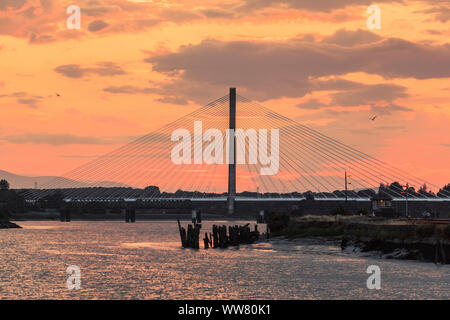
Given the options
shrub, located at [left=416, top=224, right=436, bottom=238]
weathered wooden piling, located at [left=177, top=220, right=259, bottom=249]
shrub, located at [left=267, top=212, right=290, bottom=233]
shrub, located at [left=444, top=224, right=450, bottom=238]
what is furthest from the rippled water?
shrub, located at [left=267, top=212, right=290, bottom=233]

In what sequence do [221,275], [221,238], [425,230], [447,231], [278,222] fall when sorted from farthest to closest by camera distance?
[278,222]
[221,238]
[425,230]
[221,275]
[447,231]

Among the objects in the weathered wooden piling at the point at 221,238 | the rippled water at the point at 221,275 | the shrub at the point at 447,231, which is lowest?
the rippled water at the point at 221,275

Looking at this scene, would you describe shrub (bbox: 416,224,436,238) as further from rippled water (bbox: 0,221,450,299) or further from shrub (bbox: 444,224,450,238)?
rippled water (bbox: 0,221,450,299)

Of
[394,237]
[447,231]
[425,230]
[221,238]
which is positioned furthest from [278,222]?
[447,231]

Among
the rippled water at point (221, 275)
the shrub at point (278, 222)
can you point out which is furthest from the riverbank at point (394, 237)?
the shrub at point (278, 222)

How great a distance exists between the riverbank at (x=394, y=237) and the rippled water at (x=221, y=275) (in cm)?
113

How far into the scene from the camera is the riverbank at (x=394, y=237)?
55.1 m

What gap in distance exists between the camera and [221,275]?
180ft

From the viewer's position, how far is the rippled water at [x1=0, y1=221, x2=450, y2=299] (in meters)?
44.8

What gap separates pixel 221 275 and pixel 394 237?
17512 mm

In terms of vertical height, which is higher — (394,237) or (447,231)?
(447,231)

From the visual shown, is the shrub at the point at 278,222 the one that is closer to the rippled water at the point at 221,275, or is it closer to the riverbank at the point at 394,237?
the riverbank at the point at 394,237

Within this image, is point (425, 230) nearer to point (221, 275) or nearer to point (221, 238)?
point (221, 275)
